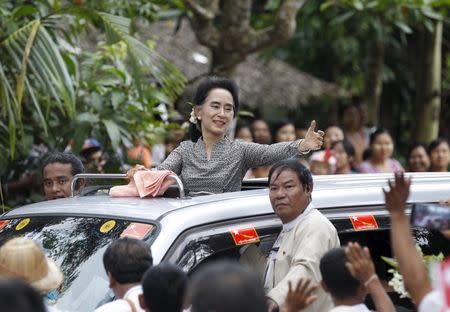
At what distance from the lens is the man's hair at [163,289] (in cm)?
370

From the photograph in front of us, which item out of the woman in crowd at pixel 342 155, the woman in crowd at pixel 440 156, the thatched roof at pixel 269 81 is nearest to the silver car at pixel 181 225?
the woman in crowd at pixel 342 155

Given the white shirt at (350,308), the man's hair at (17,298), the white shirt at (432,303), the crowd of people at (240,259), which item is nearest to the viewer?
the man's hair at (17,298)

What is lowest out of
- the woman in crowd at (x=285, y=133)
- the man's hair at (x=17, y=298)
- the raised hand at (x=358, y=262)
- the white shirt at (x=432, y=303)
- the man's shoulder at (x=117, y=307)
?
the woman in crowd at (x=285, y=133)

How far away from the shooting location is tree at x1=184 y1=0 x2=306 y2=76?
9.61 metres

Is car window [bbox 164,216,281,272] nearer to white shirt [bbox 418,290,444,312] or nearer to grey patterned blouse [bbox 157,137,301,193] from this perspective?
grey patterned blouse [bbox 157,137,301,193]

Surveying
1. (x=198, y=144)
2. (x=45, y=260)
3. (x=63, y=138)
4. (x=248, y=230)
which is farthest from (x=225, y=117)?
(x=63, y=138)

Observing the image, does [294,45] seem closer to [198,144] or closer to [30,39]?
[30,39]

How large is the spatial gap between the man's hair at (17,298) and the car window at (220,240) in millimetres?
1762

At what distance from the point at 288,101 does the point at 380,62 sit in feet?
7.03

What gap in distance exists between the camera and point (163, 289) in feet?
12.1

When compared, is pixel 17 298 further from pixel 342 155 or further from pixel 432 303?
pixel 342 155

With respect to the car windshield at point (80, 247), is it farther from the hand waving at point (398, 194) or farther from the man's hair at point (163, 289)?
the hand waving at point (398, 194)

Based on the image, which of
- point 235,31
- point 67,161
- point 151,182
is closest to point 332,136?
point 235,31

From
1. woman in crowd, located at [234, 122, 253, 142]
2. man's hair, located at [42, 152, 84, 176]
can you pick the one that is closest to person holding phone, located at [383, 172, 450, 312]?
man's hair, located at [42, 152, 84, 176]
